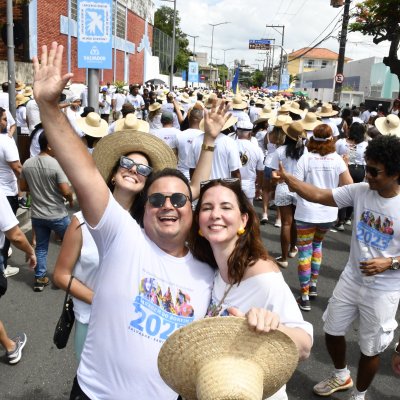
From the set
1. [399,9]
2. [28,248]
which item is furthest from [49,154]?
[399,9]

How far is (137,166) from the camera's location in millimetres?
2549

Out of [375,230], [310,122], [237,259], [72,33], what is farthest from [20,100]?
[72,33]

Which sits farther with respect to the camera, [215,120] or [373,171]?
[373,171]

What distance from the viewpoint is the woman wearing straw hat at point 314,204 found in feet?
16.6

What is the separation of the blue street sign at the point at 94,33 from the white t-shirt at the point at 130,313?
20.0ft

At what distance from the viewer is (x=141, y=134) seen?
2.68 metres

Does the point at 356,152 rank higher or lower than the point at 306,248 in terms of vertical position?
higher

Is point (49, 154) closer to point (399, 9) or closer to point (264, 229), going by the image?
point (264, 229)

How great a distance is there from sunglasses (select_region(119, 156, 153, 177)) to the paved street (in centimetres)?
194

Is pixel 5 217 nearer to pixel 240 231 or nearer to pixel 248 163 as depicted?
pixel 240 231

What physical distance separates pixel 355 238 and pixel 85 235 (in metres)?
1.96

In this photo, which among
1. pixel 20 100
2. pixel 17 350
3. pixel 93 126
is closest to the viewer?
pixel 17 350

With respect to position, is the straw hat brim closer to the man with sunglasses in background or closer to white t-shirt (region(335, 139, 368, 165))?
white t-shirt (region(335, 139, 368, 165))

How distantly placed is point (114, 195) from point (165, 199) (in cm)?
63
